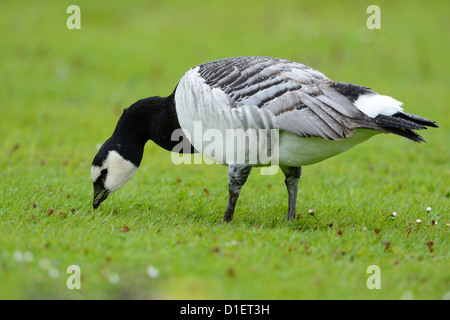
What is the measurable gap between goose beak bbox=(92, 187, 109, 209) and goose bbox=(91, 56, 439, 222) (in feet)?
3.59

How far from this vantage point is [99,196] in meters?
5.89

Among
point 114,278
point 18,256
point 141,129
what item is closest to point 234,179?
point 141,129

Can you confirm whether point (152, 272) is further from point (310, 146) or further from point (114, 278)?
point (310, 146)

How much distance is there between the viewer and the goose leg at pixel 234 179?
17.6ft

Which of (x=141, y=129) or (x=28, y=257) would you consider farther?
(x=141, y=129)

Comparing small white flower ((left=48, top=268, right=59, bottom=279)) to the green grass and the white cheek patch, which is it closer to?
the green grass

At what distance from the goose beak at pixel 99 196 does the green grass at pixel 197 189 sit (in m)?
0.21

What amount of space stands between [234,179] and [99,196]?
158 cm

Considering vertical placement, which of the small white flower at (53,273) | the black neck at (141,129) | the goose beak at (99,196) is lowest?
the small white flower at (53,273)

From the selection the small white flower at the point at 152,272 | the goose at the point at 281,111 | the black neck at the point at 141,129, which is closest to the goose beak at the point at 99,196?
the black neck at the point at 141,129

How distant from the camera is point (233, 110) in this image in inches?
199

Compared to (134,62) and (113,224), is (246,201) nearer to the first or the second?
(113,224)

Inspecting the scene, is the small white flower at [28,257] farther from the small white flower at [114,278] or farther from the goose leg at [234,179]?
the goose leg at [234,179]
